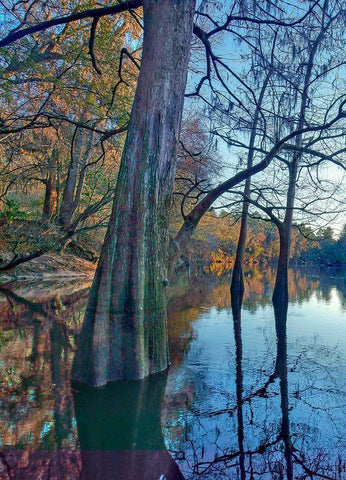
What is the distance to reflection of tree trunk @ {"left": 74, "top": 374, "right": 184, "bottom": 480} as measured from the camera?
2.51 m

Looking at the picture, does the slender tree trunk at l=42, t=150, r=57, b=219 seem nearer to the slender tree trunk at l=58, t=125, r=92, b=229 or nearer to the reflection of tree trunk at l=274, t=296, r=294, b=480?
the slender tree trunk at l=58, t=125, r=92, b=229

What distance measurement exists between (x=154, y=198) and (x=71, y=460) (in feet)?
9.05

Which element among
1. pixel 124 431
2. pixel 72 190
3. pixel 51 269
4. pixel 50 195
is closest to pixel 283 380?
pixel 124 431

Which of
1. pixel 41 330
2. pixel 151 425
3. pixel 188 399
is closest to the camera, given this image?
pixel 151 425

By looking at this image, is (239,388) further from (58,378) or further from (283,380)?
(58,378)

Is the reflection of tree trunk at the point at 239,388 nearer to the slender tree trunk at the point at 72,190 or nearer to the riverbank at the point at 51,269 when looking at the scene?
the riverbank at the point at 51,269

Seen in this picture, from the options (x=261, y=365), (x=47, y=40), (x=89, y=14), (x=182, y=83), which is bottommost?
(x=261, y=365)

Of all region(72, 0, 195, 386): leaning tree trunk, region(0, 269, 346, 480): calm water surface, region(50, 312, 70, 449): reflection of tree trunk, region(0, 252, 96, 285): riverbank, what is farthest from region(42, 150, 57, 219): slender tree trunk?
region(72, 0, 195, 386): leaning tree trunk

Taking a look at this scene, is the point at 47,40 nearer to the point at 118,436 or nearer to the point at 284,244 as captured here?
the point at 118,436

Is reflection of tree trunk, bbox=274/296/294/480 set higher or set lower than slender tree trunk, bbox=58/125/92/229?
lower

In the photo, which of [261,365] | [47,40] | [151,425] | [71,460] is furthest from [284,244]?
[71,460]

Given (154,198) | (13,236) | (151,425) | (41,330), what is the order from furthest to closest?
(13,236) < (41,330) < (154,198) < (151,425)

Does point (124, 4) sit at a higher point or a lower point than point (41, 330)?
higher

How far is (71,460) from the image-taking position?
2.57m
